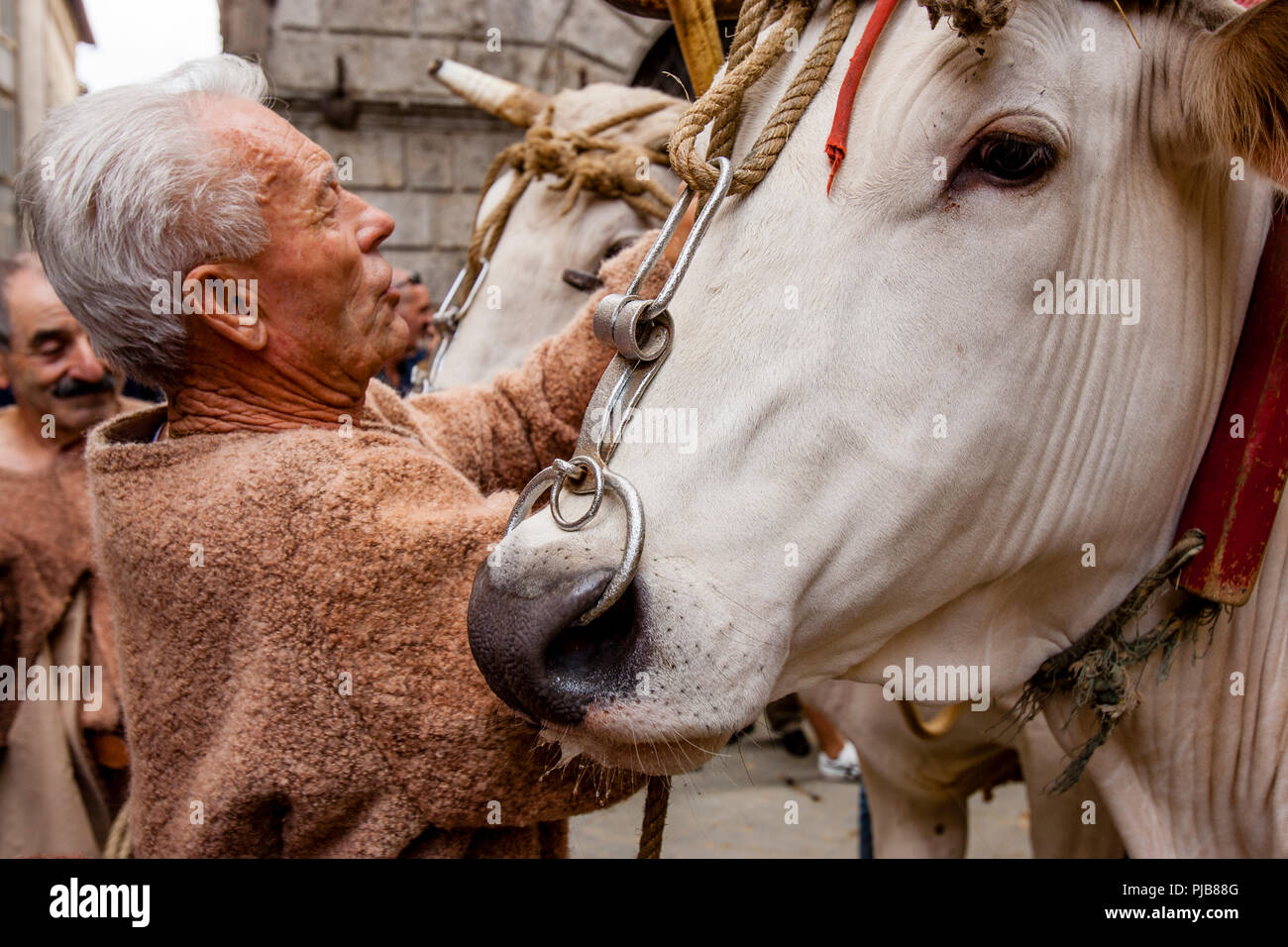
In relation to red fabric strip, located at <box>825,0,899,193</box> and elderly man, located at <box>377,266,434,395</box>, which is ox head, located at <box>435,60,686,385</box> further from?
elderly man, located at <box>377,266,434,395</box>

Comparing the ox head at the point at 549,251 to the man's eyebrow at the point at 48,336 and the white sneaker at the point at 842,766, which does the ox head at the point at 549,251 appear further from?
the white sneaker at the point at 842,766

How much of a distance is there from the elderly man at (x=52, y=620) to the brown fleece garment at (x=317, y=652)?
1339 mm

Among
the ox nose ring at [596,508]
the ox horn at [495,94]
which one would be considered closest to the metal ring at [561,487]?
the ox nose ring at [596,508]

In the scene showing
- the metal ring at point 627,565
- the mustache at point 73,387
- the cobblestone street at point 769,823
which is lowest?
the cobblestone street at point 769,823

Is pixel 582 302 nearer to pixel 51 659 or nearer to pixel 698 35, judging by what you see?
pixel 698 35

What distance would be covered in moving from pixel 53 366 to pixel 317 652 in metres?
2.03

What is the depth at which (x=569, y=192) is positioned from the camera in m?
3.58

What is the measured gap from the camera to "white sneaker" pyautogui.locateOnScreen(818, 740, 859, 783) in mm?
6141

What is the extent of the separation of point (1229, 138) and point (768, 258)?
597 mm

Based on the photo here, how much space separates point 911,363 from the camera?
4.51 ft

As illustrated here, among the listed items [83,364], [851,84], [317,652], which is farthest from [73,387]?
[851,84]

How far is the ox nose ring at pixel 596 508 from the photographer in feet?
4.09

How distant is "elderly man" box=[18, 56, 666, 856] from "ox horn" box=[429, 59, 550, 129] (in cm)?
217

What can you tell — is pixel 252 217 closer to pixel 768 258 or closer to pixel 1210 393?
pixel 768 258
